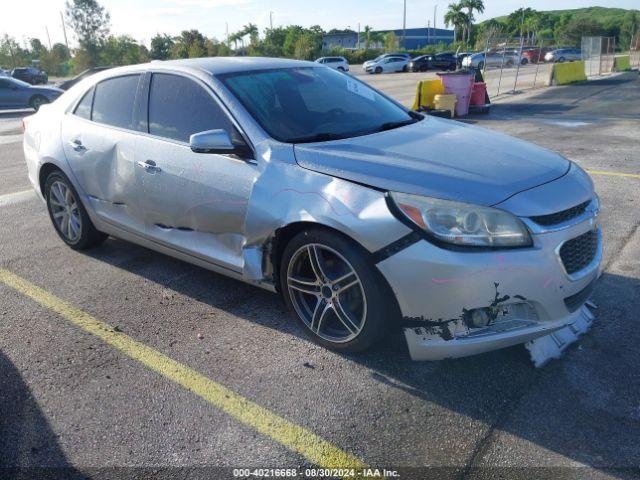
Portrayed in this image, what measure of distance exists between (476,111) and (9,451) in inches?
554

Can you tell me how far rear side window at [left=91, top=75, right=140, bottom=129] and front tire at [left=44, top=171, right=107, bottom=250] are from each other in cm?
71

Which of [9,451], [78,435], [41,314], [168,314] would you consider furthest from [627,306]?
[41,314]

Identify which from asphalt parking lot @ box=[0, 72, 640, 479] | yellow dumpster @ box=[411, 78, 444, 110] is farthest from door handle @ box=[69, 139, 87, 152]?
yellow dumpster @ box=[411, 78, 444, 110]

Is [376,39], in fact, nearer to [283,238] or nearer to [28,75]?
[28,75]

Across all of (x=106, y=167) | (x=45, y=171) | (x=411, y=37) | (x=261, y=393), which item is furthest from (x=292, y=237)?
(x=411, y=37)

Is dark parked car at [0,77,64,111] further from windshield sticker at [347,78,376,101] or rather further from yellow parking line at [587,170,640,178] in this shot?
windshield sticker at [347,78,376,101]

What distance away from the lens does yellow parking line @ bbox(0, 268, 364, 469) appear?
2.52m

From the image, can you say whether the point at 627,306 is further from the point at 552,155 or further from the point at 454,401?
the point at 454,401

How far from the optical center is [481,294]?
2676 mm

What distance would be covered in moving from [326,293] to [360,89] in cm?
191

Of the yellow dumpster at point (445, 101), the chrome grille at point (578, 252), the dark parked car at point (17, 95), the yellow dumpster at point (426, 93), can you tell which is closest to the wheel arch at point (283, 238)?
the chrome grille at point (578, 252)

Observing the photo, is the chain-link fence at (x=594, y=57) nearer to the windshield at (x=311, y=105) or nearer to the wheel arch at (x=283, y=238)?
the windshield at (x=311, y=105)

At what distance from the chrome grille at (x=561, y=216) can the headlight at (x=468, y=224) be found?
0.12m

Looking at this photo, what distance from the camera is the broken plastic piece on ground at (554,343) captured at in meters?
3.06
